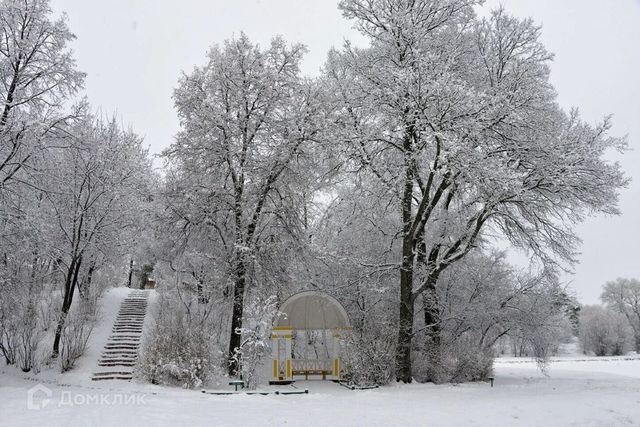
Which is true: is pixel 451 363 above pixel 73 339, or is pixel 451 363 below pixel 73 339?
below

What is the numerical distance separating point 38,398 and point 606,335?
61842mm

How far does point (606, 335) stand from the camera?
2286 inches

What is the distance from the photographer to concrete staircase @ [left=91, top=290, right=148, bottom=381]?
17219 mm

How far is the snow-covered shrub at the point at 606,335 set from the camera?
190 ft

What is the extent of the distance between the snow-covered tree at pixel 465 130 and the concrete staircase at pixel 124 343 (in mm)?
9562

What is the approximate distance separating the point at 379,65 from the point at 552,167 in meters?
5.98

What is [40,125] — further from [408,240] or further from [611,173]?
[611,173]

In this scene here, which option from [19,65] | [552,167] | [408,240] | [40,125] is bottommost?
[408,240]

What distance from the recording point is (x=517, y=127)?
49.5ft

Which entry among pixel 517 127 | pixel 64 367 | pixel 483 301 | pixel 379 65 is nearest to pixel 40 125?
pixel 64 367

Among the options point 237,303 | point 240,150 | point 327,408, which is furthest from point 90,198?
point 327,408
